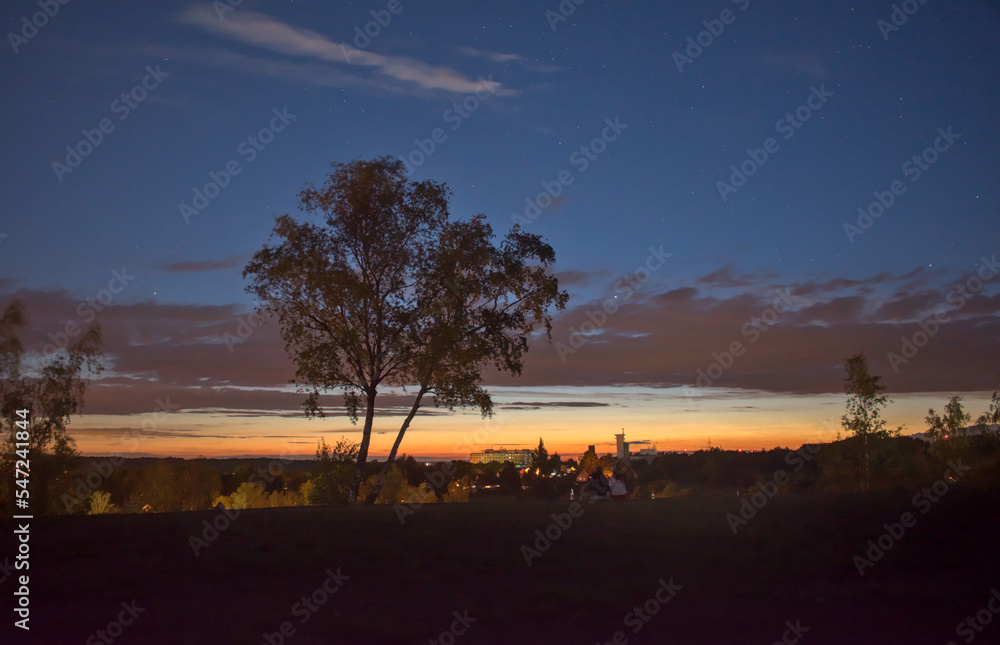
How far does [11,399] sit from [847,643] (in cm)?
2601

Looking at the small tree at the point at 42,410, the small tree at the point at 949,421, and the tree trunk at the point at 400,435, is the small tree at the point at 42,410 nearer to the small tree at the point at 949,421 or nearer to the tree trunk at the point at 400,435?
the tree trunk at the point at 400,435

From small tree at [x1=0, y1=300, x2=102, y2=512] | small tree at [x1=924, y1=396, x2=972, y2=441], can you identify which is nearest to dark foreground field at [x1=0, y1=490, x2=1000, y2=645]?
small tree at [x1=0, y1=300, x2=102, y2=512]

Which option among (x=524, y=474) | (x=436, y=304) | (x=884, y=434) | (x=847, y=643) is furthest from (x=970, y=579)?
(x=524, y=474)

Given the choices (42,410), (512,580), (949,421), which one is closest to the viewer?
(512,580)

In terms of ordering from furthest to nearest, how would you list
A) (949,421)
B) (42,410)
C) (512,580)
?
1. (949,421)
2. (42,410)
3. (512,580)

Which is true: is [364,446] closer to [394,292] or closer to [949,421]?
[394,292]

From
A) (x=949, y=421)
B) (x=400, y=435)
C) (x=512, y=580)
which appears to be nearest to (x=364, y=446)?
(x=400, y=435)

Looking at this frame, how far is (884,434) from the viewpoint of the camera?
4891cm

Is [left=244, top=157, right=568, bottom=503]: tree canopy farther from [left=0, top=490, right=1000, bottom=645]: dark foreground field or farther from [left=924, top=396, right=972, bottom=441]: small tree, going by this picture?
[left=924, top=396, right=972, bottom=441]: small tree

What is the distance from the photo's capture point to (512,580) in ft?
36.4

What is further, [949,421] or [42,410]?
[949,421]

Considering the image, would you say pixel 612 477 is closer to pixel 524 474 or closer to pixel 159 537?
pixel 159 537

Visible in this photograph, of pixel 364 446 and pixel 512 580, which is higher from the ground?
pixel 364 446

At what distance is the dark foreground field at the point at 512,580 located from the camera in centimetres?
861
